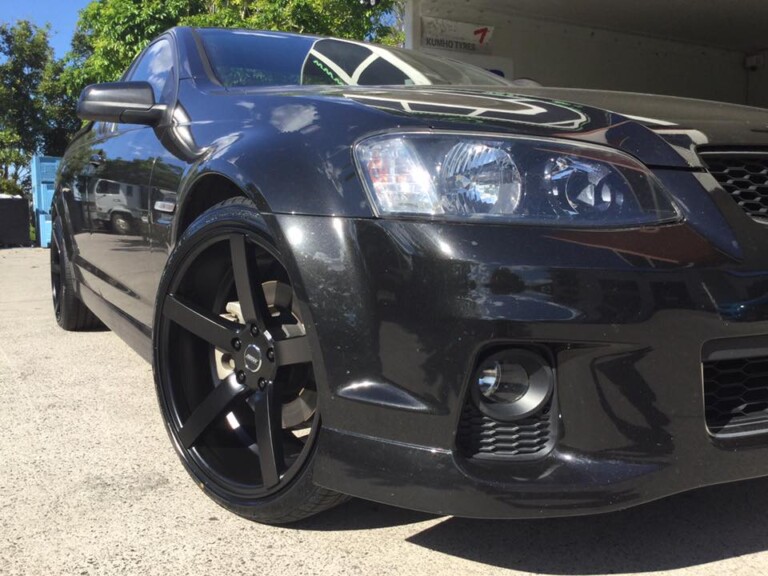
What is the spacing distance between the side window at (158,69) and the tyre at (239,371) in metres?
0.86

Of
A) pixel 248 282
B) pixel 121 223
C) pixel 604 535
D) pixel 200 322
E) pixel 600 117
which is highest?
pixel 600 117

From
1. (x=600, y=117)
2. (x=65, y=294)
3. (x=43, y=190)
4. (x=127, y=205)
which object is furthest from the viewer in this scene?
(x=43, y=190)

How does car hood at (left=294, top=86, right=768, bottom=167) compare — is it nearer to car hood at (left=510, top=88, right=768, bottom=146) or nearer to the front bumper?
car hood at (left=510, top=88, right=768, bottom=146)

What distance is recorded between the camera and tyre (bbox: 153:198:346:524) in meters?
2.01

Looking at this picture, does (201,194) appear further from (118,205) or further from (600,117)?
(600,117)

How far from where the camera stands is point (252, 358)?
2.12 metres

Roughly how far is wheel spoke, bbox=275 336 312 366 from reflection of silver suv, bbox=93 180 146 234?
116cm

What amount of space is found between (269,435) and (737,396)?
1150 millimetres

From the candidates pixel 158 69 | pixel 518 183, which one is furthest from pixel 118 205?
pixel 518 183

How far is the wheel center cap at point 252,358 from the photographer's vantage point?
6.89ft

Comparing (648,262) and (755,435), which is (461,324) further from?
(755,435)

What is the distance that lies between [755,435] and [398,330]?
85 centimetres

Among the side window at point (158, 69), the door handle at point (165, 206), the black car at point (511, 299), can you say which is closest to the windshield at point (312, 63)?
the side window at point (158, 69)

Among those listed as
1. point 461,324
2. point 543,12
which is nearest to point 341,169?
point 461,324
